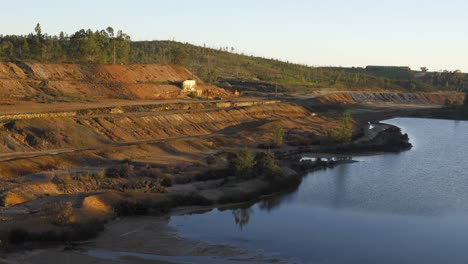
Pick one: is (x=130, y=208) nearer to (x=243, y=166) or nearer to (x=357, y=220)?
(x=243, y=166)

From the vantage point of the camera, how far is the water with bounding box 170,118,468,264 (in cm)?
2981

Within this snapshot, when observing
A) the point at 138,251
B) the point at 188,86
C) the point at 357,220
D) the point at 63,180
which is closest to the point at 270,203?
the point at 357,220

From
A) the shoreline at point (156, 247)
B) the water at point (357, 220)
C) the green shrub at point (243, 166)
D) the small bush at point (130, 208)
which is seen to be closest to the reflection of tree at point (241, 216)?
the water at point (357, 220)

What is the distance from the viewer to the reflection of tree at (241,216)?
35.3m

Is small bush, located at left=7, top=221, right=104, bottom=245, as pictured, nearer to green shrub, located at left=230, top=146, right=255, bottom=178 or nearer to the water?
the water

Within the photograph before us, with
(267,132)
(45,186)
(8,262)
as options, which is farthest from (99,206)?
(267,132)

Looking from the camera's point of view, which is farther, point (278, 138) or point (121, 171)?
point (278, 138)

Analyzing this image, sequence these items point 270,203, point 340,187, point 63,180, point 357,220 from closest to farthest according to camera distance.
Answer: point 357,220, point 63,180, point 270,203, point 340,187

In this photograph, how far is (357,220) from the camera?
36469mm

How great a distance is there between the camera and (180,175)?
4450cm

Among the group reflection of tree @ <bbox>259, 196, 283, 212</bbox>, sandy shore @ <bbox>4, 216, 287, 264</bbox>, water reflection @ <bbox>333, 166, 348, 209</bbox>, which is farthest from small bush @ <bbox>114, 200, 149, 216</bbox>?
water reflection @ <bbox>333, 166, 348, 209</bbox>

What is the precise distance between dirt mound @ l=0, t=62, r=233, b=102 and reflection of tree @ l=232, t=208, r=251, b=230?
42163 mm

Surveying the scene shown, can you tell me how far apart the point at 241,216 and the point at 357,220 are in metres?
6.94

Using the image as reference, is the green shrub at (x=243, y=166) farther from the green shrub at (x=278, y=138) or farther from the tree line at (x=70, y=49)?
the tree line at (x=70, y=49)
